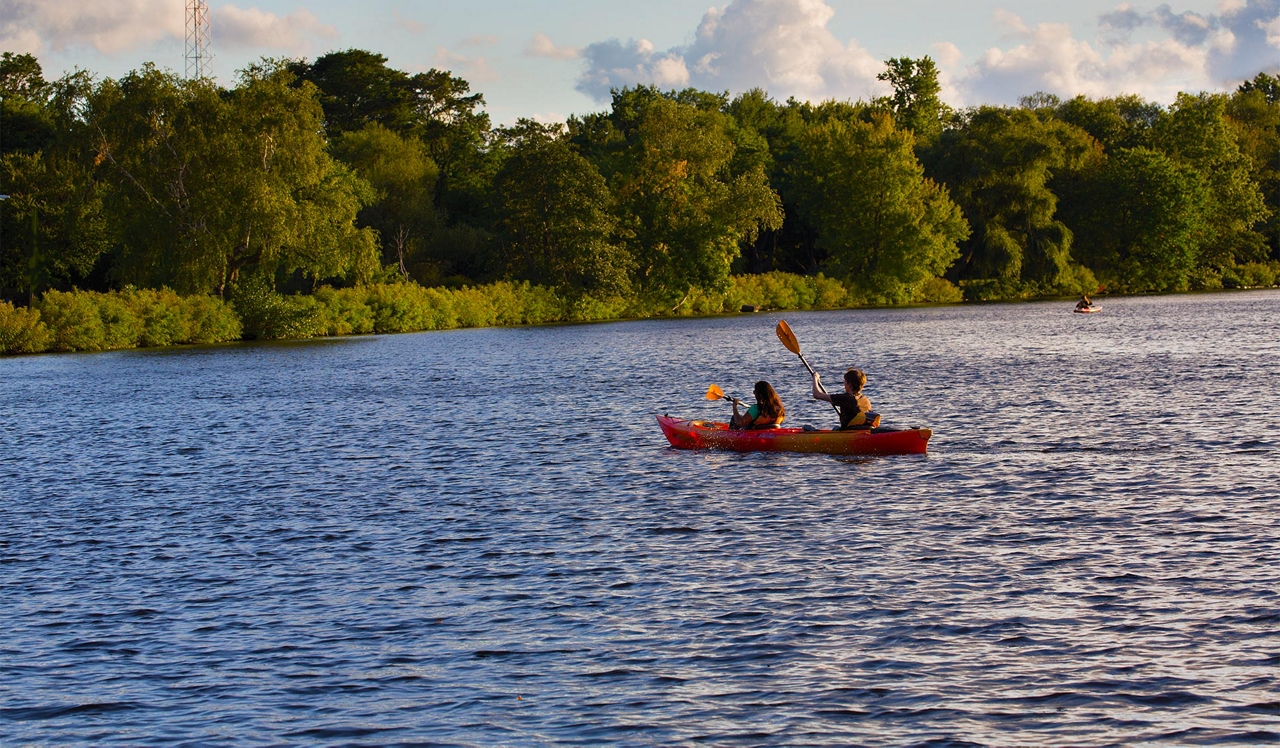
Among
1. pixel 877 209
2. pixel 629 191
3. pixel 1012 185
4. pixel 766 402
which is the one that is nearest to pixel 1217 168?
pixel 1012 185

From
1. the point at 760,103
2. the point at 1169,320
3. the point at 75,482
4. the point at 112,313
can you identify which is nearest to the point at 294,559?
the point at 75,482

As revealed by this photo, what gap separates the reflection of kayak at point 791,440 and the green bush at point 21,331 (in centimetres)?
4399

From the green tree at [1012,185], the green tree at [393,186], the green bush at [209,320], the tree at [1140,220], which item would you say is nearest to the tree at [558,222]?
the green tree at [393,186]

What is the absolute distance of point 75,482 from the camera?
21297mm

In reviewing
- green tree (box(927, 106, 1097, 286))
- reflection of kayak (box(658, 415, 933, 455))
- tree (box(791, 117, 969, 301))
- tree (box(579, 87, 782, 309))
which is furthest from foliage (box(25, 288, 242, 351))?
green tree (box(927, 106, 1097, 286))

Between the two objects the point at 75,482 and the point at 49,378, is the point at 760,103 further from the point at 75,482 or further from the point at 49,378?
the point at 75,482

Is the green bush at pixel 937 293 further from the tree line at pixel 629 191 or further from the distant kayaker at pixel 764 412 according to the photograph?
the distant kayaker at pixel 764 412

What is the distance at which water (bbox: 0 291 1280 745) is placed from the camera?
9.34 m

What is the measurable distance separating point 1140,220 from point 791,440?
86.5m

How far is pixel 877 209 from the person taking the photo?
94438 mm

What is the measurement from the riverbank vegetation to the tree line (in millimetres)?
188

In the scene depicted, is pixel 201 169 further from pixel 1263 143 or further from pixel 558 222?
pixel 1263 143

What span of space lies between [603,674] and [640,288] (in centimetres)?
8223

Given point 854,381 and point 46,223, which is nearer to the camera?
point 854,381
